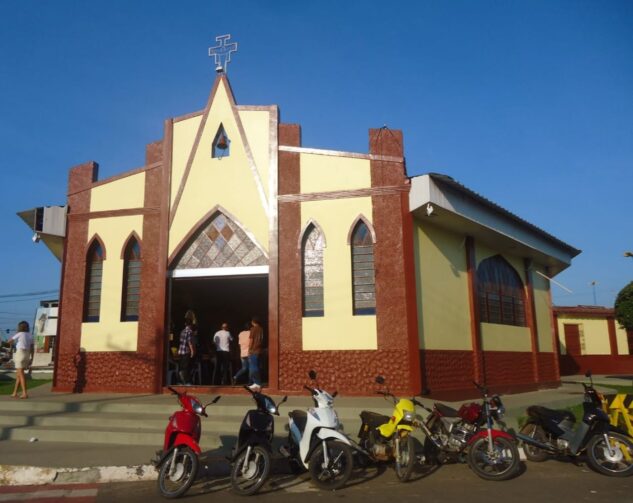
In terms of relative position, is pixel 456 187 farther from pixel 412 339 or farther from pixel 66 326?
pixel 66 326

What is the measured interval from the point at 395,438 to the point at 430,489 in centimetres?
76

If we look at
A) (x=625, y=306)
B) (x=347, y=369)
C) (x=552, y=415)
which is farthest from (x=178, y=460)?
(x=625, y=306)

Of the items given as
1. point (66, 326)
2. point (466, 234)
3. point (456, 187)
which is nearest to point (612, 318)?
point (466, 234)

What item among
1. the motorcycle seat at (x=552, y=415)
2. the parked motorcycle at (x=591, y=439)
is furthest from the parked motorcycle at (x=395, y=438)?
the motorcycle seat at (x=552, y=415)

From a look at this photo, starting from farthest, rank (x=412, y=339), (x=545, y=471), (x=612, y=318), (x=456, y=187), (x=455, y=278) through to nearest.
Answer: (x=612, y=318)
(x=455, y=278)
(x=456, y=187)
(x=412, y=339)
(x=545, y=471)

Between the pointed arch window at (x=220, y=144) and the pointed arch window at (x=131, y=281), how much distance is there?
2846 millimetres

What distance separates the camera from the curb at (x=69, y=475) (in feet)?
22.7

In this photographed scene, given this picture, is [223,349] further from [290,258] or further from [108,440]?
[108,440]

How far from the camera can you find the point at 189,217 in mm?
13109

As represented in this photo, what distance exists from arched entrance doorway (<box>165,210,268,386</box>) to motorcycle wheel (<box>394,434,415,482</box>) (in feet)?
20.5

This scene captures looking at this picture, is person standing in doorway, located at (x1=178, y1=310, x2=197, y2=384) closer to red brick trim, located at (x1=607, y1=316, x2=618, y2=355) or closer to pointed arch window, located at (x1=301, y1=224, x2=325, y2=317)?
pointed arch window, located at (x1=301, y1=224, x2=325, y2=317)

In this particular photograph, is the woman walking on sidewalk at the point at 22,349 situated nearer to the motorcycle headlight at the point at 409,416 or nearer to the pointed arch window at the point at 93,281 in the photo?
the pointed arch window at the point at 93,281

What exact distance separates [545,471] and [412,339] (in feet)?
13.8

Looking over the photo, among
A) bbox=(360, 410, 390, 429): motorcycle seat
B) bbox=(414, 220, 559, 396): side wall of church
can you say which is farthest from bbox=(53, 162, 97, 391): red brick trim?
bbox=(360, 410, 390, 429): motorcycle seat
